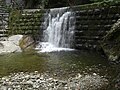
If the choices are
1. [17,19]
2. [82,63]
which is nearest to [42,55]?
[82,63]

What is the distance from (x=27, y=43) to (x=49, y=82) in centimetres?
772

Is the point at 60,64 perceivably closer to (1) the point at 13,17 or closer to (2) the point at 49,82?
(2) the point at 49,82

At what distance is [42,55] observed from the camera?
13.1m

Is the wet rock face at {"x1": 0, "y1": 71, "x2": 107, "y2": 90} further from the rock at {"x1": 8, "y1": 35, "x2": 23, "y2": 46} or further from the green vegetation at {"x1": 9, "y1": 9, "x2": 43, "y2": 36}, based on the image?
the green vegetation at {"x1": 9, "y1": 9, "x2": 43, "y2": 36}

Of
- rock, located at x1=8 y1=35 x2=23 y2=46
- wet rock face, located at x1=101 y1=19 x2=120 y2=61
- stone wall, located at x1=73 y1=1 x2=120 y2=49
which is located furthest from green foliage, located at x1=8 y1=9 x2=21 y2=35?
wet rock face, located at x1=101 y1=19 x2=120 y2=61

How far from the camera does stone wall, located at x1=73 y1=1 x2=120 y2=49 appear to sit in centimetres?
1353

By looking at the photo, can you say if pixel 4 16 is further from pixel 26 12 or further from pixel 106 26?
pixel 106 26

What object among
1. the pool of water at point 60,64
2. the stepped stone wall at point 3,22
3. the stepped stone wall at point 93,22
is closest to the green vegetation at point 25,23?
the stepped stone wall at point 3,22

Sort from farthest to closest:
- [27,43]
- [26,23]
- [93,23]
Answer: [26,23] < [27,43] < [93,23]

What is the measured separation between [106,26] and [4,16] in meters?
7.03

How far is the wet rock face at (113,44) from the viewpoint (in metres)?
10.9

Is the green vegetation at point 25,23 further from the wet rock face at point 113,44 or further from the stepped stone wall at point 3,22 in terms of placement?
the wet rock face at point 113,44

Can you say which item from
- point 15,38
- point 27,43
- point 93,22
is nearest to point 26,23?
point 15,38

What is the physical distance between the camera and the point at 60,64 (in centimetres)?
1079
